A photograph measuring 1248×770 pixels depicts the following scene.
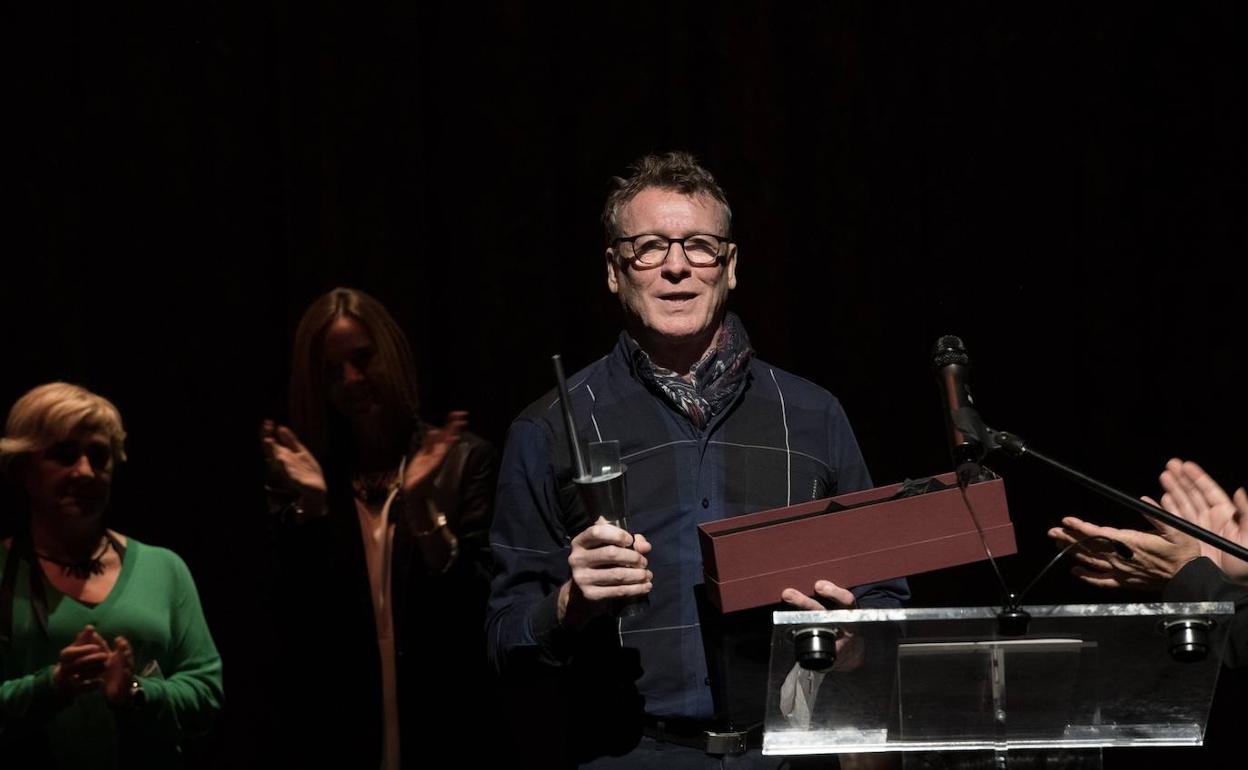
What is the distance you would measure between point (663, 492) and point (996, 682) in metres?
0.86

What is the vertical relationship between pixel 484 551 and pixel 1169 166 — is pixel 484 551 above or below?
below

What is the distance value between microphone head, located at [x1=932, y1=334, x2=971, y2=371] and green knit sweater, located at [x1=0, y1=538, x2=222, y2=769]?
1915 mm

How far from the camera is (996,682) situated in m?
1.92

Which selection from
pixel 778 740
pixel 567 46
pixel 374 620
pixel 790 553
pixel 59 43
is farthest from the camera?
pixel 567 46

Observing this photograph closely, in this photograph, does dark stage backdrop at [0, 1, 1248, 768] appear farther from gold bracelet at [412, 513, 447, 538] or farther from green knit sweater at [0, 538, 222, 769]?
gold bracelet at [412, 513, 447, 538]

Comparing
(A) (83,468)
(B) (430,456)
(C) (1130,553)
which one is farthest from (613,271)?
(A) (83,468)

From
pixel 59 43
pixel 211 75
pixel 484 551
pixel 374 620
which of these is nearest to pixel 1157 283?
pixel 484 551

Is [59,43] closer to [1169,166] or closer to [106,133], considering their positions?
[106,133]

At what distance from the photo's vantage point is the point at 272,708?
3.54m

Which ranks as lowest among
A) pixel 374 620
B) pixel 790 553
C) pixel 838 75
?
pixel 374 620

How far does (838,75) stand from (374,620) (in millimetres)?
1896

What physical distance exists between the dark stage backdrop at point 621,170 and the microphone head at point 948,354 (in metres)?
1.66

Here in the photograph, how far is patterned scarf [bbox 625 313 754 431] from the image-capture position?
2688 millimetres

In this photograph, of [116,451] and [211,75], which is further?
[211,75]
